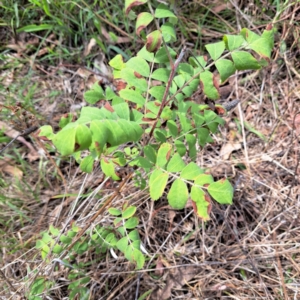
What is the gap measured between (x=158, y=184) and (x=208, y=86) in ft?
1.41

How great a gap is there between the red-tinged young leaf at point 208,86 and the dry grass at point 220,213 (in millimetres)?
898

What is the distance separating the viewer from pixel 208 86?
1.33 m

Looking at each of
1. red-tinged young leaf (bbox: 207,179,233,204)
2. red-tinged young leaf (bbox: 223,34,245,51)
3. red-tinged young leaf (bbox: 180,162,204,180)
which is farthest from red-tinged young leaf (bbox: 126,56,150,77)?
red-tinged young leaf (bbox: 207,179,233,204)

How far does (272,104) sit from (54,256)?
1.79 m

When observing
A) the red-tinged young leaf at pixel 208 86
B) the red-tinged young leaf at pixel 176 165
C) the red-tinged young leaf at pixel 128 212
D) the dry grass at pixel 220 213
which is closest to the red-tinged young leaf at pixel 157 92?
the red-tinged young leaf at pixel 208 86

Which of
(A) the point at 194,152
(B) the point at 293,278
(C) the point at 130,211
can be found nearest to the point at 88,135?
(A) the point at 194,152

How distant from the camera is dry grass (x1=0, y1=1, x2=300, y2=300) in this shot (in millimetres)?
2090

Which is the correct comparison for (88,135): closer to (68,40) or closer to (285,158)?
(285,158)

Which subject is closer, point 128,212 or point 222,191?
point 222,191

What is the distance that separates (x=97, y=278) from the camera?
2090mm

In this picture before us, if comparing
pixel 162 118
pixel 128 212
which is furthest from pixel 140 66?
pixel 128 212

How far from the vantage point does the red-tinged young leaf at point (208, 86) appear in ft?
4.33

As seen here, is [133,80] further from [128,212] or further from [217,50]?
[128,212]

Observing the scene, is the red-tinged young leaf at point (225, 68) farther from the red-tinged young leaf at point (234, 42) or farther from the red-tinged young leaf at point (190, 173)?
the red-tinged young leaf at point (190, 173)
